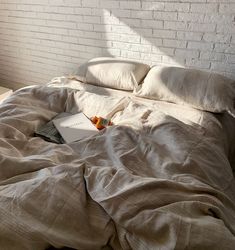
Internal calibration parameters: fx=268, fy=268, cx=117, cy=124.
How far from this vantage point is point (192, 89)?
1.74m

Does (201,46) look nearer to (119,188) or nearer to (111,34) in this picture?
(111,34)

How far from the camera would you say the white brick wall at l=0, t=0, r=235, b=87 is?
190cm

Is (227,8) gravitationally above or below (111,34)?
above

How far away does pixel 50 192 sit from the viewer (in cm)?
88

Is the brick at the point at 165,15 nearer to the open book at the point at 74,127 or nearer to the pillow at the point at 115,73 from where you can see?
the pillow at the point at 115,73

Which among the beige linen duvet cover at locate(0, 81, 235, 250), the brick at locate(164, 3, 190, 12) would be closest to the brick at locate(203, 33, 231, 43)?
the brick at locate(164, 3, 190, 12)

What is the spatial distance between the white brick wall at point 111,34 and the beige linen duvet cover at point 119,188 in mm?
769

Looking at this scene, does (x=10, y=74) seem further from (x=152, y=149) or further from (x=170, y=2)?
(x=152, y=149)

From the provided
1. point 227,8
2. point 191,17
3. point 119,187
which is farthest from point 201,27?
point 119,187

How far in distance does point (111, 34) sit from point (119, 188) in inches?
68.5

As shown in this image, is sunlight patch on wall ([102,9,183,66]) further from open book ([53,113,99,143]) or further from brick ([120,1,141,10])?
open book ([53,113,99,143])

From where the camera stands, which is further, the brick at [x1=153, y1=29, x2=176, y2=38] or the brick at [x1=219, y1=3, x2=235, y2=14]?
the brick at [x1=153, y1=29, x2=176, y2=38]

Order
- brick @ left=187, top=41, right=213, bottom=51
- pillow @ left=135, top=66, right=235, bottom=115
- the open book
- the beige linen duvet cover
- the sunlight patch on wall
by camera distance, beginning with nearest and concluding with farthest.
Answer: the beige linen duvet cover, the open book, pillow @ left=135, top=66, right=235, bottom=115, brick @ left=187, top=41, right=213, bottom=51, the sunlight patch on wall

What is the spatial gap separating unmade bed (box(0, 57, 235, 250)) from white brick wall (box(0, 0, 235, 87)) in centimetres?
69
